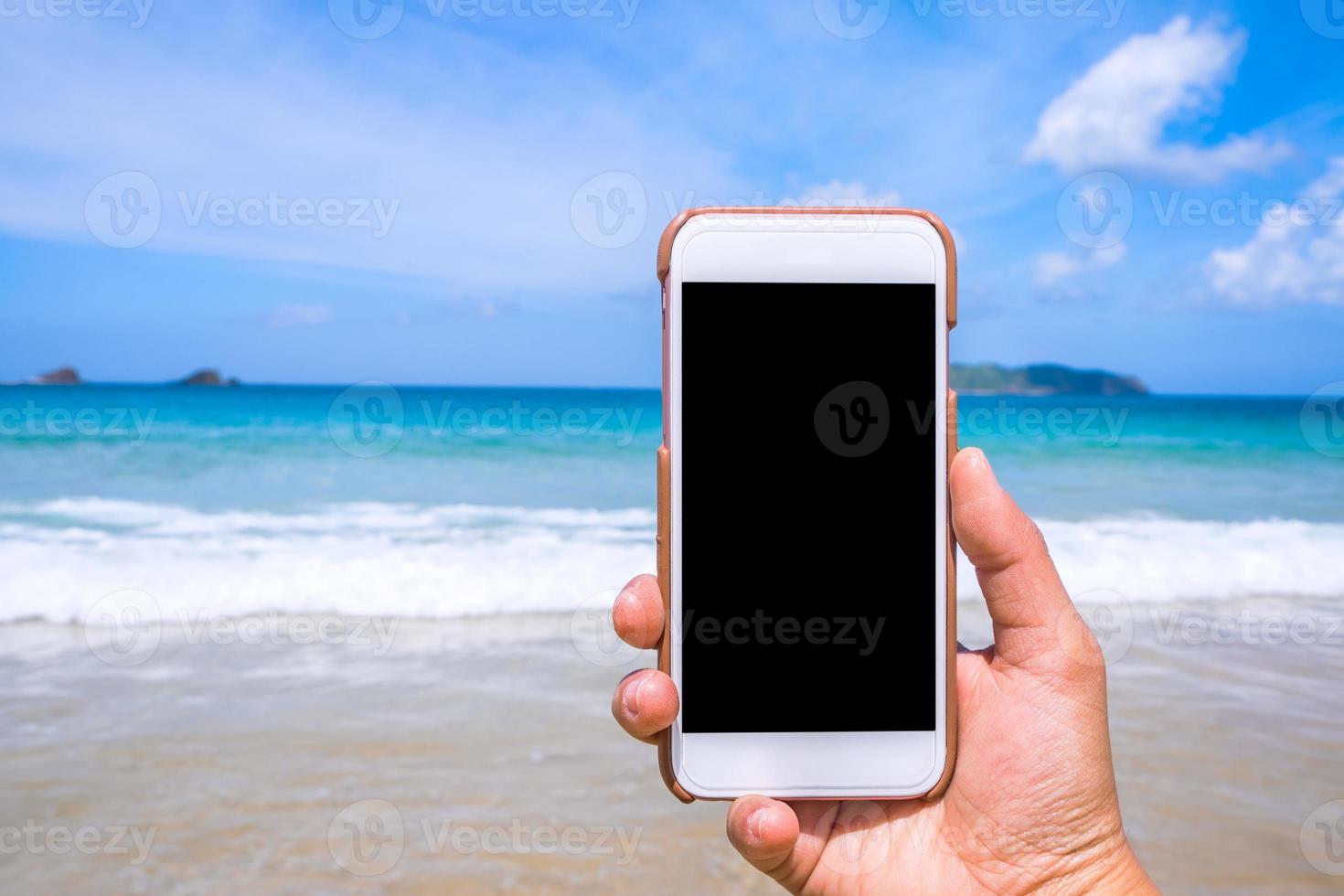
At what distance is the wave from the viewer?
26.5 feet

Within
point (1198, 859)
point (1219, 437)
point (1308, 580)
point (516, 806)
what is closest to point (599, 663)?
point (516, 806)

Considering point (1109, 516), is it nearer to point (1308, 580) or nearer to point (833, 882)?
point (1308, 580)

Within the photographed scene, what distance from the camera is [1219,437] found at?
27.4 m

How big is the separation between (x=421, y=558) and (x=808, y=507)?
8.90m

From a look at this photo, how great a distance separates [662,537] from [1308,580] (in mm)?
10355
